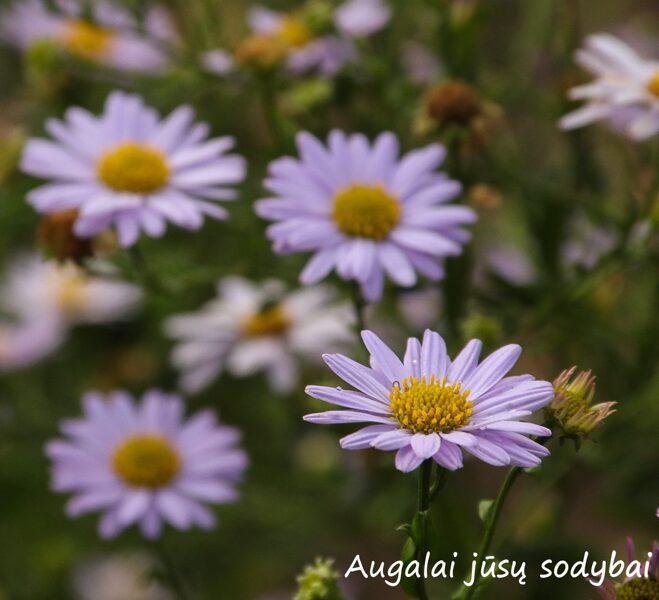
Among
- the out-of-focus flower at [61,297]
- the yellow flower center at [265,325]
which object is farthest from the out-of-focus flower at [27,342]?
the yellow flower center at [265,325]

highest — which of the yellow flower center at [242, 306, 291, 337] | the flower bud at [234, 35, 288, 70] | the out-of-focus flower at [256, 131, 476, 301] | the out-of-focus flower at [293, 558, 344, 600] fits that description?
the flower bud at [234, 35, 288, 70]

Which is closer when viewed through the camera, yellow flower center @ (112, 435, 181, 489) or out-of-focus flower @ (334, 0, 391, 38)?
yellow flower center @ (112, 435, 181, 489)

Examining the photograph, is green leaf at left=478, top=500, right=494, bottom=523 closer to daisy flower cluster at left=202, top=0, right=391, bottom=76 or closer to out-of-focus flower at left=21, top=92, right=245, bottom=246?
out-of-focus flower at left=21, top=92, right=245, bottom=246

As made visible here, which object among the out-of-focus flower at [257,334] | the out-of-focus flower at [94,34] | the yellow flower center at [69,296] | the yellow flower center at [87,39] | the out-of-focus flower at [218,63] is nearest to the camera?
the out-of-focus flower at [218,63]

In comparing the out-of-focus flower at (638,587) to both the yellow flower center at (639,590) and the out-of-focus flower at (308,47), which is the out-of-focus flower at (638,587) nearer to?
the yellow flower center at (639,590)

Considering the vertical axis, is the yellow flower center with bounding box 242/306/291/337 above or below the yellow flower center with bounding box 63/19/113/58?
below

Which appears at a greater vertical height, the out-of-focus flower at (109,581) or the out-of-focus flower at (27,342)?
the out-of-focus flower at (27,342)

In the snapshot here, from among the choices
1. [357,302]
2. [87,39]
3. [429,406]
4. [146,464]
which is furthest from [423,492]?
[87,39]

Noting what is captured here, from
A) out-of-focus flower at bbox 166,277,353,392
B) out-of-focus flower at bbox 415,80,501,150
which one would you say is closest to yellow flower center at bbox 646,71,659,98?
out-of-focus flower at bbox 415,80,501,150
